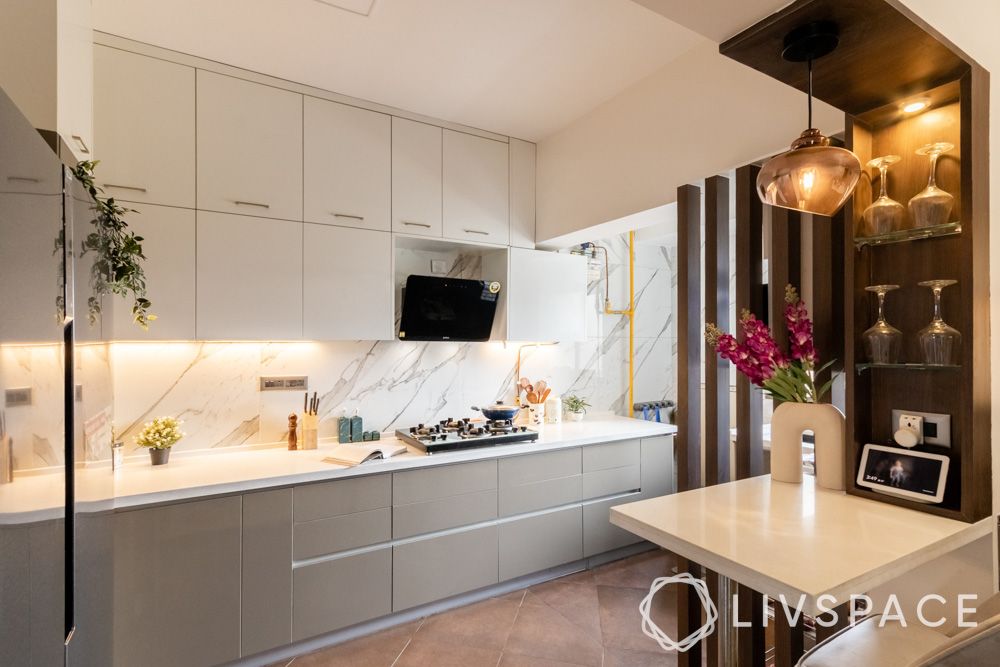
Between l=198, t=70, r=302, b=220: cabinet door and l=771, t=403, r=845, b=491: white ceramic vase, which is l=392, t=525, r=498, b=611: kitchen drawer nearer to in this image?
l=771, t=403, r=845, b=491: white ceramic vase

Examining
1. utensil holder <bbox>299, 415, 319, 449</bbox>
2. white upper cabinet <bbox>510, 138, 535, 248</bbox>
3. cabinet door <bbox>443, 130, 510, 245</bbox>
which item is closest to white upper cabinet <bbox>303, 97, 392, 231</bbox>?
cabinet door <bbox>443, 130, 510, 245</bbox>

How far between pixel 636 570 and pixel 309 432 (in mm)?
2126

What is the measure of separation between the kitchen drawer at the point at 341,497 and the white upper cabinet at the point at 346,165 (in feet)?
4.39

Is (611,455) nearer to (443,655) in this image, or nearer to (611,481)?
(611,481)

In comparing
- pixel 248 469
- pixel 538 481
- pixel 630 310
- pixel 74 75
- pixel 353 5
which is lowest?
pixel 538 481

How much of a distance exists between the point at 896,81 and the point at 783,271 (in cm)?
74

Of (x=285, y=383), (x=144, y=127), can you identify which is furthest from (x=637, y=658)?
(x=144, y=127)

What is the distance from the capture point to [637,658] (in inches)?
86.4

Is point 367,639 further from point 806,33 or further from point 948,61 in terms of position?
→ point 948,61

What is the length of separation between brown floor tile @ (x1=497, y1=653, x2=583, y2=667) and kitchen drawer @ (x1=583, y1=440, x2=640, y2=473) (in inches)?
41.6

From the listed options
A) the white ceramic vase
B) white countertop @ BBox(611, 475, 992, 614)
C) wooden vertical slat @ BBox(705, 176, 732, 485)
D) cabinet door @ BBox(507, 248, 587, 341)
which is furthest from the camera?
cabinet door @ BBox(507, 248, 587, 341)

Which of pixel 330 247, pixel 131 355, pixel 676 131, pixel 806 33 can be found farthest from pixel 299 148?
pixel 806 33

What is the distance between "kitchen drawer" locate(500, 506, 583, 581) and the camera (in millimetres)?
2721

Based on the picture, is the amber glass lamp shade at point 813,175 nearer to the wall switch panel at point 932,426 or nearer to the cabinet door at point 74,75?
the wall switch panel at point 932,426
